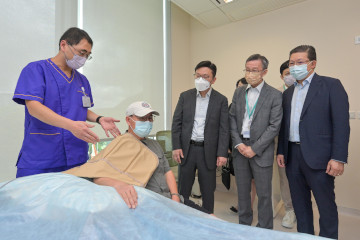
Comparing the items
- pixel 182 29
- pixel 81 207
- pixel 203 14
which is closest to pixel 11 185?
pixel 81 207

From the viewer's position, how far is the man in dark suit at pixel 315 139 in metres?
1.40

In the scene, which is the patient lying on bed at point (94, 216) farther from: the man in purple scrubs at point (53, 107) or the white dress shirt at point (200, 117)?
the white dress shirt at point (200, 117)

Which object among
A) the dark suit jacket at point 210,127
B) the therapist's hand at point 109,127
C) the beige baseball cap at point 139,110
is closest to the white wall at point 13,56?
the therapist's hand at point 109,127

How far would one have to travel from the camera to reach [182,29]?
146 inches

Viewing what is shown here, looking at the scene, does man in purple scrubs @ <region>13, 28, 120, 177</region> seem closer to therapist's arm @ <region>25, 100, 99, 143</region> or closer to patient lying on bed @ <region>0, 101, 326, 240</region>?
therapist's arm @ <region>25, 100, 99, 143</region>

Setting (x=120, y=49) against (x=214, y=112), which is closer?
(x=214, y=112)

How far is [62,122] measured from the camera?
3.24 ft

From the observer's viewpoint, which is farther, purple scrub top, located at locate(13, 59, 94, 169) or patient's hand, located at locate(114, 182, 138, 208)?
purple scrub top, located at locate(13, 59, 94, 169)

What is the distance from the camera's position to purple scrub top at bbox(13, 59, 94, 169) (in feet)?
3.63

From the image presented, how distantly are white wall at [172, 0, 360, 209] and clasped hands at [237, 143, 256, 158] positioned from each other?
168cm

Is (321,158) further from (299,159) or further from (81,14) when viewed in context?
(81,14)

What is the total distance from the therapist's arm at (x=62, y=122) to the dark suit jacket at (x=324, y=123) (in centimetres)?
137

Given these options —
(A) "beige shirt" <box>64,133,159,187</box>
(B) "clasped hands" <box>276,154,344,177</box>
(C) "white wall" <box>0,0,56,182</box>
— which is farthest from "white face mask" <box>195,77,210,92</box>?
(C) "white wall" <box>0,0,56,182</box>

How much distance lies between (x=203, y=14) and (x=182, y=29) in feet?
2.08
